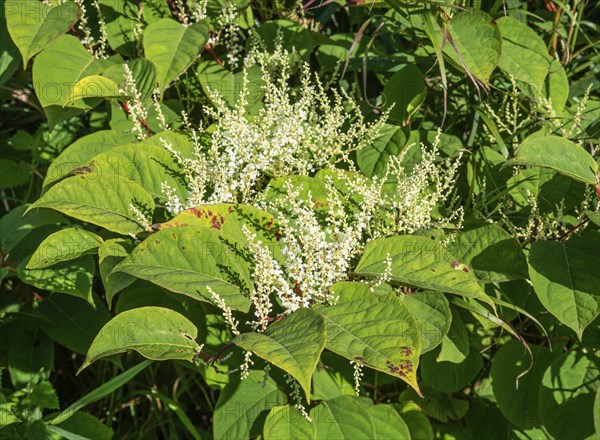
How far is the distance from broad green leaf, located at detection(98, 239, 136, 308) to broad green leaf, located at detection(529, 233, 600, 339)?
912 mm

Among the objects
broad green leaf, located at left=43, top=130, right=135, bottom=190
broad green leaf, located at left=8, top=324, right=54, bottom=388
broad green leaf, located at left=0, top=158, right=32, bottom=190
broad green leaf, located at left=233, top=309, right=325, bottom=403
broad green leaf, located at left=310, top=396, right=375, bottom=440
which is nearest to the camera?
broad green leaf, located at left=233, top=309, right=325, bottom=403

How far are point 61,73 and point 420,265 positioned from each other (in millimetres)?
1121

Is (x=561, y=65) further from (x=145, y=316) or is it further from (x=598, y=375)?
(x=145, y=316)

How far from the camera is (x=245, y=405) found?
5.83 feet

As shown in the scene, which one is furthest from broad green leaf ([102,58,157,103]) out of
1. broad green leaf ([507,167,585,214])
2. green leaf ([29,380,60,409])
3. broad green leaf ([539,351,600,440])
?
broad green leaf ([539,351,600,440])

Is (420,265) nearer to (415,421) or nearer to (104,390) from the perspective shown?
(415,421)

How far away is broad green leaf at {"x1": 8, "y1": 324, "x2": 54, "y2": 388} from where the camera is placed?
2268mm

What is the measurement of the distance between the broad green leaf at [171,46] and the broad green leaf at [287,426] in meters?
0.87

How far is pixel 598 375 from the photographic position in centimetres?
197

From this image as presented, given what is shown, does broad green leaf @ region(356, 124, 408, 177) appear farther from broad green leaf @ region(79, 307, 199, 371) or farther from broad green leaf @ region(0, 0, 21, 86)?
broad green leaf @ region(0, 0, 21, 86)

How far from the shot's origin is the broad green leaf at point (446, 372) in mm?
2055

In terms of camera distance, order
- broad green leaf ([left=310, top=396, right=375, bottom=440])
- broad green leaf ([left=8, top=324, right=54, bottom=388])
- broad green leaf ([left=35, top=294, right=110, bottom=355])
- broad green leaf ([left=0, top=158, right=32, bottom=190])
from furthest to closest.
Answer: broad green leaf ([left=0, top=158, right=32, bottom=190]), broad green leaf ([left=8, top=324, right=54, bottom=388]), broad green leaf ([left=35, top=294, right=110, bottom=355]), broad green leaf ([left=310, top=396, right=375, bottom=440])

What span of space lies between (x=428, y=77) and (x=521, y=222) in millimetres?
569

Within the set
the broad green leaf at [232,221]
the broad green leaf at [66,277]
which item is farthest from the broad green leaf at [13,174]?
the broad green leaf at [232,221]
